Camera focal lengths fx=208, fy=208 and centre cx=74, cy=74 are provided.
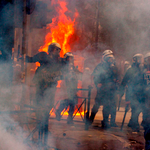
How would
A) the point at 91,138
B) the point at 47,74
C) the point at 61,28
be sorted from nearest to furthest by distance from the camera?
the point at 47,74 → the point at 91,138 → the point at 61,28

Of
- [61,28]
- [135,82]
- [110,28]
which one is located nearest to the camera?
[135,82]

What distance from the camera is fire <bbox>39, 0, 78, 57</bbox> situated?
10.3 meters

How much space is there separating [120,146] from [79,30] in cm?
758

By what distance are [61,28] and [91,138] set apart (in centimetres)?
711

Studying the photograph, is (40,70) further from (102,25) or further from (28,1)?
(102,25)

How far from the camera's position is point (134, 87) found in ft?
15.8

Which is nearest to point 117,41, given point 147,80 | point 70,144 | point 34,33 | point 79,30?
point 79,30

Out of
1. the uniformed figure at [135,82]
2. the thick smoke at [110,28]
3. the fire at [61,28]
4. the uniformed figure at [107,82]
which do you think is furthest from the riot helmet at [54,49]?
the fire at [61,28]

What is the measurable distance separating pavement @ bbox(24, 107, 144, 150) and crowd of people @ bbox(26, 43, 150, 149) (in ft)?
0.82

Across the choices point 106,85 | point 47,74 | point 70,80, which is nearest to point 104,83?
point 106,85

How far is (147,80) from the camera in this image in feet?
12.5

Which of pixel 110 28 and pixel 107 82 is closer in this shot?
pixel 107 82

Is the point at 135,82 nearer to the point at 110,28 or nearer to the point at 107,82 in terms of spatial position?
the point at 107,82

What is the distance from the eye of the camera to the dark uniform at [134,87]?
465 cm
